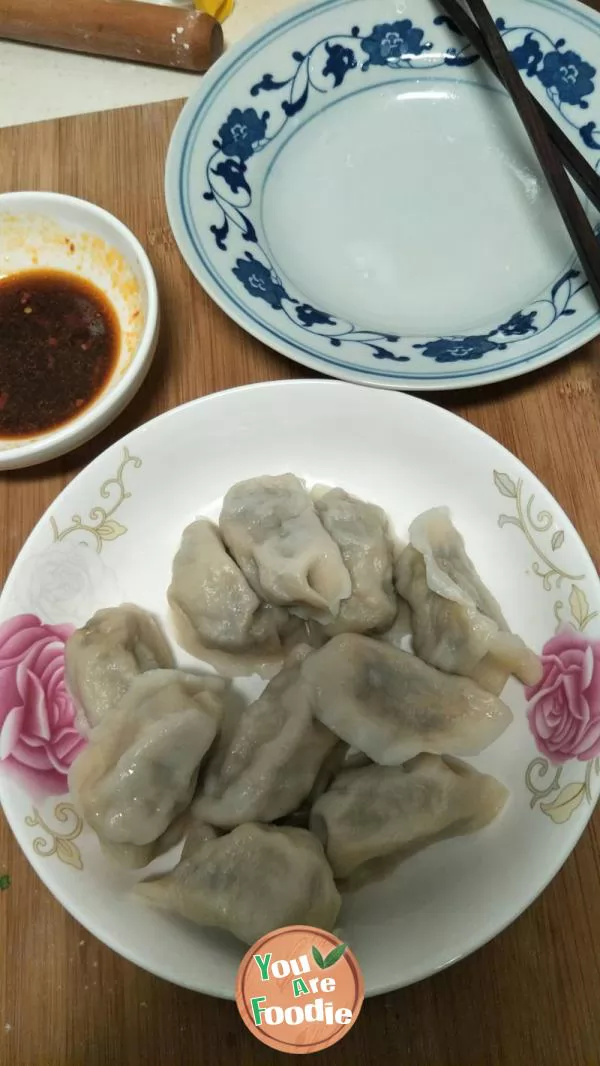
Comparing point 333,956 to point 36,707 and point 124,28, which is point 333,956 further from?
point 124,28

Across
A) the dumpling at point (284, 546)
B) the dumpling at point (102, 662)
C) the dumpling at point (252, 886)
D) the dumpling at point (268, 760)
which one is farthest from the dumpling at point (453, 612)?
the dumpling at point (102, 662)

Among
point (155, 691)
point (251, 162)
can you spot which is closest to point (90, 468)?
point (155, 691)

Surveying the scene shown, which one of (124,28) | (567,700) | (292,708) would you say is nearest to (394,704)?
(292,708)

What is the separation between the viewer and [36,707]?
4.08ft

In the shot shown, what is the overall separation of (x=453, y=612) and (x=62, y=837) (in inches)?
28.4

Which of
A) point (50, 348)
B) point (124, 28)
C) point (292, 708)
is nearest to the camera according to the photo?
point (292, 708)

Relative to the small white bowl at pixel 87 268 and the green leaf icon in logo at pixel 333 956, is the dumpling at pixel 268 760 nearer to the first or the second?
the green leaf icon in logo at pixel 333 956

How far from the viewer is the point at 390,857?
1168mm

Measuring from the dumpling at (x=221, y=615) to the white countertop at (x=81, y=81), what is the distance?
1.33m

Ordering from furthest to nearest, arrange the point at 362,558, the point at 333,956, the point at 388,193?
the point at 388,193 → the point at 362,558 → the point at 333,956

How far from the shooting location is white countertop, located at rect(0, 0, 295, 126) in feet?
6.49

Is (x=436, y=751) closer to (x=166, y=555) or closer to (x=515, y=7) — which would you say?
(x=166, y=555)

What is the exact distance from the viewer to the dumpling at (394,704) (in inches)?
47.1

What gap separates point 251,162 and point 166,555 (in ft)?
3.11
